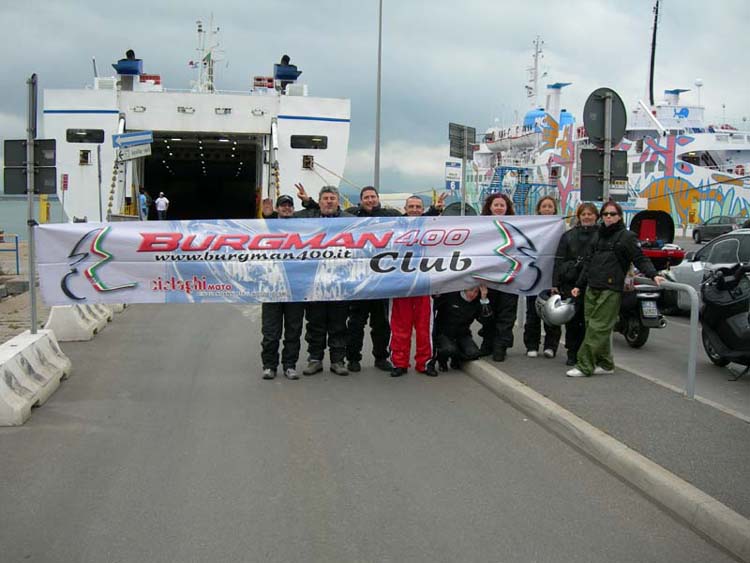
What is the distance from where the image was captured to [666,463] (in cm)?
518

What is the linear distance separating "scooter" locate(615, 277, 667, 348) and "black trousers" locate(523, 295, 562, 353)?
119 centimetres

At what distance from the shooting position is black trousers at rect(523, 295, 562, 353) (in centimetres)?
909

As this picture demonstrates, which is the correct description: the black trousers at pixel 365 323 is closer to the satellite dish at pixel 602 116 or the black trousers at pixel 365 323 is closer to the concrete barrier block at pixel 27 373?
the satellite dish at pixel 602 116

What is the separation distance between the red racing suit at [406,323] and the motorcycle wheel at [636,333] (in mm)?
3619

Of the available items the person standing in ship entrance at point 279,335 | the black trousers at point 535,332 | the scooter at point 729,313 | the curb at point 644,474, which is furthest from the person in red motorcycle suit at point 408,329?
the scooter at point 729,313

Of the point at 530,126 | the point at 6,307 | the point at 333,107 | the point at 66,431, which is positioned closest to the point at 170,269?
the point at 66,431

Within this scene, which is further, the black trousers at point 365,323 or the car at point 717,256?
the car at point 717,256

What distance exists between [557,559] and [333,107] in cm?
1878

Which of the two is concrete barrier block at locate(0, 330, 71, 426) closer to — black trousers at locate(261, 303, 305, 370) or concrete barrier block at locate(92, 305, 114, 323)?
black trousers at locate(261, 303, 305, 370)

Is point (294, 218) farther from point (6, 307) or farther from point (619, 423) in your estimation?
point (6, 307)

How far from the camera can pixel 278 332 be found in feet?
27.4

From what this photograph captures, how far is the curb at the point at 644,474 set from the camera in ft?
13.8

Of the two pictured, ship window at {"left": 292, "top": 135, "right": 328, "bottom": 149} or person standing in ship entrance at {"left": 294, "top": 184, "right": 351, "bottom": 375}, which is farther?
ship window at {"left": 292, "top": 135, "right": 328, "bottom": 149}

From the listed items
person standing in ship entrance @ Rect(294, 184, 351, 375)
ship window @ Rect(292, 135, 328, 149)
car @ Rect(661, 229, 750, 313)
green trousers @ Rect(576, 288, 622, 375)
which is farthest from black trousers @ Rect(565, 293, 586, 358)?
ship window @ Rect(292, 135, 328, 149)
